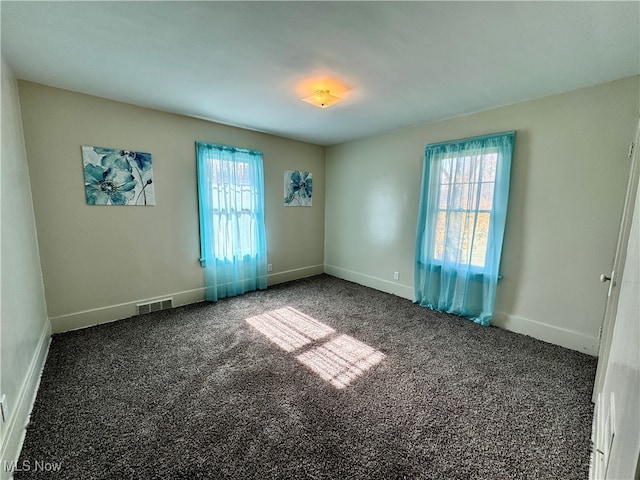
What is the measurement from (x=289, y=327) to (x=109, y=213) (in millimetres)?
2295

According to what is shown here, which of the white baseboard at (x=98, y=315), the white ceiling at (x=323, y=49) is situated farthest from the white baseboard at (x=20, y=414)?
the white ceiling at (x=323, y=49)

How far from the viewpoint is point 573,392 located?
1920 mm

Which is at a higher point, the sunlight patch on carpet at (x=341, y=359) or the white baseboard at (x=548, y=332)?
the white baseboard at (x=548, y=332)

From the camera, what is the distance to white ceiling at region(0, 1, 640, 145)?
4.79 ft

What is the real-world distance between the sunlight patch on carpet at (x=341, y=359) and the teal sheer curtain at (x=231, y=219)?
1855 mm

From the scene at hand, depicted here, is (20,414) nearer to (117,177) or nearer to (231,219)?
(117,177)

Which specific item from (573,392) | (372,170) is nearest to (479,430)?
(573,392)

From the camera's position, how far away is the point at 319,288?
4223 millimetres

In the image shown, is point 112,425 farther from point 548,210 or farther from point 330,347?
point 548,210

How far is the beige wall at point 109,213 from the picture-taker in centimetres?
251

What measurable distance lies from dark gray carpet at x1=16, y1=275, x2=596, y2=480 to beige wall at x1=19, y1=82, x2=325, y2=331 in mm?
499

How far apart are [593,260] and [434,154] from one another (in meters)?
1.85

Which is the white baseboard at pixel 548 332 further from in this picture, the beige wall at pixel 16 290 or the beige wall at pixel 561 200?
the beige wall at pixel 16 290

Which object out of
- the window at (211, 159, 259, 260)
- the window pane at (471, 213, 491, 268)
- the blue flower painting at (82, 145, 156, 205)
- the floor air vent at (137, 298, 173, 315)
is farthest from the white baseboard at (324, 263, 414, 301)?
the blue flower painting at (82, 145, 156, 205)
